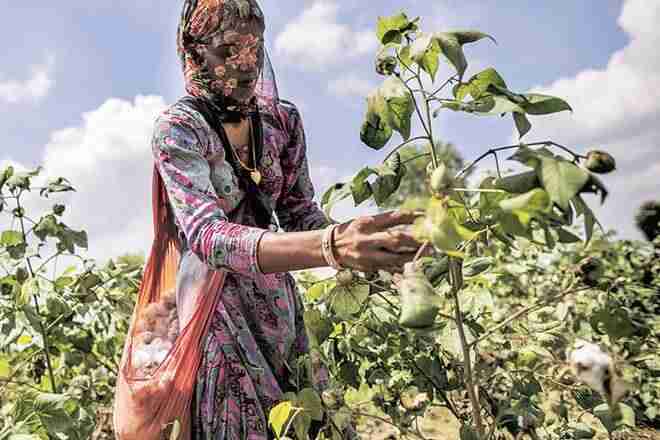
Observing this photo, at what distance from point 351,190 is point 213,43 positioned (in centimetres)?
57

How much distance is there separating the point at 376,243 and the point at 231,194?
1.88ft

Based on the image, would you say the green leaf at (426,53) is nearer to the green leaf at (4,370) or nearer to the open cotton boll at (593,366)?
the open cotton boll at (593,366)

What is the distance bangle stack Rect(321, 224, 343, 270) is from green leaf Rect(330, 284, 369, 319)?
0.16 m

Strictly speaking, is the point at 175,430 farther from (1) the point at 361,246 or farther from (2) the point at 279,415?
(1) the point at 361,246

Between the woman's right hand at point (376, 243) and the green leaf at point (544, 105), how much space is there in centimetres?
22

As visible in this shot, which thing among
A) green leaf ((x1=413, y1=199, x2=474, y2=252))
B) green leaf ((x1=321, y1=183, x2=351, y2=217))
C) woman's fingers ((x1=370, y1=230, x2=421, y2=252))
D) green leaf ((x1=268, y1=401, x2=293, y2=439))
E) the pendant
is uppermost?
the pendant

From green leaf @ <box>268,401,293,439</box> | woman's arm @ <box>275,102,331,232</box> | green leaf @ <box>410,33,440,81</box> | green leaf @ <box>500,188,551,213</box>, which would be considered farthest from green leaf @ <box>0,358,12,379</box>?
green leaf @ <box>500,188,551,213</box>

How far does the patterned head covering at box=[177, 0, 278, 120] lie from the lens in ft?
4.74

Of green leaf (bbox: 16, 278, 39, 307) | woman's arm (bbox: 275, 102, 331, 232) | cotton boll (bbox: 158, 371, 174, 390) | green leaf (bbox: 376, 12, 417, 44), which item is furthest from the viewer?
green leaf (bbox: 16, 278, 39, 307)

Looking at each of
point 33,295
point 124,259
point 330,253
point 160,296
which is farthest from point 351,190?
point 124,259

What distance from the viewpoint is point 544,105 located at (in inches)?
37.5

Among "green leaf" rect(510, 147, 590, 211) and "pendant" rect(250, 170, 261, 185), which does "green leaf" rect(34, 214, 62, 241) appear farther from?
"green leaf" rect(510, 147, 590, 211)

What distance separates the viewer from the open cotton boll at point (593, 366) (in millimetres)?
794

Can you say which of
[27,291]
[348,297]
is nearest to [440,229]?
[348,297]
